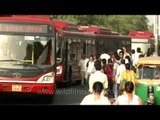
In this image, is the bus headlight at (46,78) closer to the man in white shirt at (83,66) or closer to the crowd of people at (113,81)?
the crowd of people at (113,81)

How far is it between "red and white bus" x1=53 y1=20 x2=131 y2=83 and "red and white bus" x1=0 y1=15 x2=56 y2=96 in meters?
2.24

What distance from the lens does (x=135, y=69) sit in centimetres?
1519

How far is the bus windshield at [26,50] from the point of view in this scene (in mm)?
17641

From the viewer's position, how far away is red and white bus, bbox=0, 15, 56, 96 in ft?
57.8

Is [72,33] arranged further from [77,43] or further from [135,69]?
[135,69]

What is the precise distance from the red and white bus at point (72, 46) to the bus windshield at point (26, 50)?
89.7 inches

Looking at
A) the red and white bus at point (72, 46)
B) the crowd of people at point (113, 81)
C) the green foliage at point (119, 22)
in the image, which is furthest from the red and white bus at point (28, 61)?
the green foliage at point (119, 22)

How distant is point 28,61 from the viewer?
698 inches

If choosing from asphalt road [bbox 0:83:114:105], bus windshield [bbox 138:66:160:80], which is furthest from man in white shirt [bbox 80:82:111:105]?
asphalt road [bbox 0:83:114:105]

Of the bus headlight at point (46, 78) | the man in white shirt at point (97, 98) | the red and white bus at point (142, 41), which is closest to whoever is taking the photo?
the man in white shirt at point (97, 98)

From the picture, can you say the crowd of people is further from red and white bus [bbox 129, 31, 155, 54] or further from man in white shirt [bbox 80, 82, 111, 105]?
red and white bus [bbox 129, 31, 155, 54]
